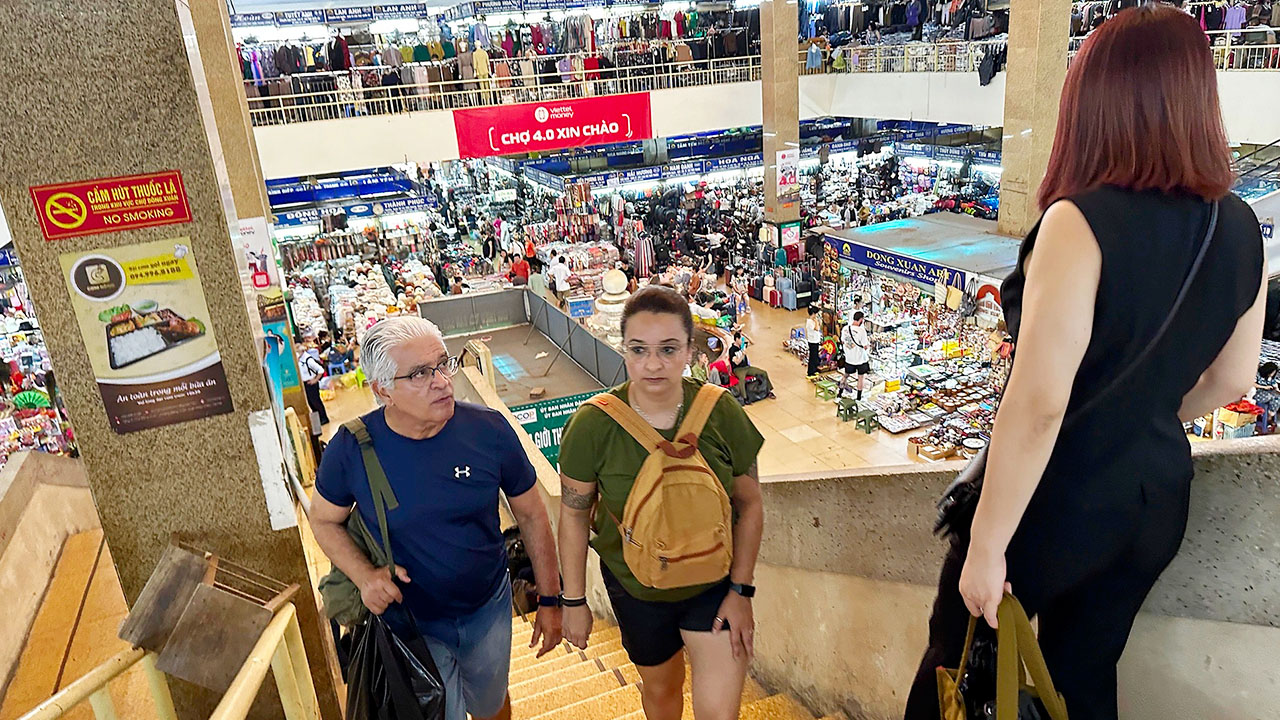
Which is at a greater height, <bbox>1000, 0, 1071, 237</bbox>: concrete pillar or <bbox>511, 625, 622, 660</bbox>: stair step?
<bbox>1000, 0, 1071, 237</bbox>: concrete pillar

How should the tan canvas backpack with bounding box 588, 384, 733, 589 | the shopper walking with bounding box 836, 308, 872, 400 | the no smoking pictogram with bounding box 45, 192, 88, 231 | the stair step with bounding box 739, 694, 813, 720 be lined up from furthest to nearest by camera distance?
the shopper walking with bounding box 836, 308, 872, 400 → the stair step with bounding box 739, 694, 813, 720 → the no smoking pictogram with bounding box 45, 192, 88, 231 → the tan canvas backpack with bounding box 588, 384, 733, 589

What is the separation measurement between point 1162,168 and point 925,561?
128 centimetres

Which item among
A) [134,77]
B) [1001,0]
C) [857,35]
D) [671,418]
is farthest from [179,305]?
[1001,0]

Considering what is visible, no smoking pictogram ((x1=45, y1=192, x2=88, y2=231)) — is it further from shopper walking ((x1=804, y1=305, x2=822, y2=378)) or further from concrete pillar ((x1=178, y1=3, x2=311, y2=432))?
shopper walking ((x1=804, y1=305, x2=822, y2=378))

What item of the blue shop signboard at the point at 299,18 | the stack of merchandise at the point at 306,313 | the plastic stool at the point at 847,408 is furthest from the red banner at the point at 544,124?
the blue shop signboard at the point at 299,18

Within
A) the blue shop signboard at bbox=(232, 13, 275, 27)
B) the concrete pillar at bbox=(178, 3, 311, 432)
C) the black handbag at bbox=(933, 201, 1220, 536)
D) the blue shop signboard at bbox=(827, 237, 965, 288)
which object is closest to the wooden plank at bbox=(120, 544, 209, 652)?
the black handbag at bbox=(933, 201, 1220, 536)

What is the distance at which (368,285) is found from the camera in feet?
48.9

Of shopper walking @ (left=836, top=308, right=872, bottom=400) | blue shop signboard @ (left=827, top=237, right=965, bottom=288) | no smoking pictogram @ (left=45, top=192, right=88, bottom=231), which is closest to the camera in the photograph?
no smoking pictogram @ (left=45, top=192, right=88, bottom=231)

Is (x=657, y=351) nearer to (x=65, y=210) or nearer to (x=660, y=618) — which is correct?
(x=660, y=618)

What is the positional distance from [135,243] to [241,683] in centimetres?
129

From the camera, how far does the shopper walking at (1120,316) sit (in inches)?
47.7

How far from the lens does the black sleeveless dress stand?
1.23m

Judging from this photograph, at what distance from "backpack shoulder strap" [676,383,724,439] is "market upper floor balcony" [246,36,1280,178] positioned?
12.0m

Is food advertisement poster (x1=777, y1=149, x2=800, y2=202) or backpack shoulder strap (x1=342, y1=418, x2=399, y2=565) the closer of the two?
backpack shoulder strap (x1=342, y1=418, x2=399, y2=565)
